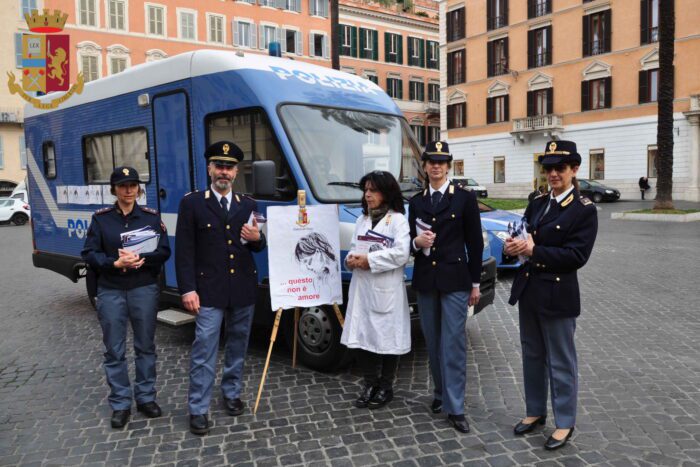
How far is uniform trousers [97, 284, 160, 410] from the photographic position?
4.30 metres

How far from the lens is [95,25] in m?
38.9

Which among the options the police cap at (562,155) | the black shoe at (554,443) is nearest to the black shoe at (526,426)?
the black shoe at (554,443)

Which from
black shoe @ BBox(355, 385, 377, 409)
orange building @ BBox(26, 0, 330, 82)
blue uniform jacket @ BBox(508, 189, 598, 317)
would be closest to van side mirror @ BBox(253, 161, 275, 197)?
black shoe @ BBox(355, 385, 377, 409)

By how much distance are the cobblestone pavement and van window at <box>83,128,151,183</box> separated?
1865mm

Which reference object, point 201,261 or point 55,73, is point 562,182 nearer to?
point 201,261

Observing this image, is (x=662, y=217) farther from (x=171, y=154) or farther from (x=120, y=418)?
(x=120, y=418)

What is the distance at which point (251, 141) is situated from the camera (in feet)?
18.1

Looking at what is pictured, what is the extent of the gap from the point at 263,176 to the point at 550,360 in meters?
2.50

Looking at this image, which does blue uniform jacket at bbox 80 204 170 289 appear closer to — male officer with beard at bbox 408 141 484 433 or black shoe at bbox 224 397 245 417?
black shoe at bbox 224 397 245 417

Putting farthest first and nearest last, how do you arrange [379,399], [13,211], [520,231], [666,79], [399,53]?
1. [399,53]
2. [13,211]
3. [666,79]
4. [379,399]
5. [520,231]

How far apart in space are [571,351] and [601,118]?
36262mm

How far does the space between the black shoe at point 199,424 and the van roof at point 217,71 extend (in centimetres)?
312

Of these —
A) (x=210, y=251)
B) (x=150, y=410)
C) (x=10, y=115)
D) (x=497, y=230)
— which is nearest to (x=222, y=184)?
(x=210, y=251)

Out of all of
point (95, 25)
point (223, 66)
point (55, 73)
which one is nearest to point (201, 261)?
point (223, 66)
